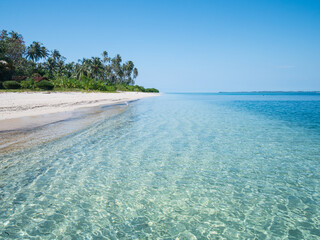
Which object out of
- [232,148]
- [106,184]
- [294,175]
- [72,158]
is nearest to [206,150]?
[232,148]

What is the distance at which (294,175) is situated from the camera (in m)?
5.21

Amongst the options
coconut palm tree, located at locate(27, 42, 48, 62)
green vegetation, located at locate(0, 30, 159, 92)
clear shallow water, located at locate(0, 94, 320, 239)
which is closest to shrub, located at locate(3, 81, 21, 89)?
green vegetation, located at locate(0, 30, 159, 92)

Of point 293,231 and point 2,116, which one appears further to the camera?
point 2,116

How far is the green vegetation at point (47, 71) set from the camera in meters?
36.9

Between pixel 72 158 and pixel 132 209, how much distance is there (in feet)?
11.9

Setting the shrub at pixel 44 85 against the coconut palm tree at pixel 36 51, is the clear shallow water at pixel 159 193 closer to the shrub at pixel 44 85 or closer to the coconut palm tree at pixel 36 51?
the shrub at pixel 44 85

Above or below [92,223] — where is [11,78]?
above

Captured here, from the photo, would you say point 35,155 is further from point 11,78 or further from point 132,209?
point 11,78

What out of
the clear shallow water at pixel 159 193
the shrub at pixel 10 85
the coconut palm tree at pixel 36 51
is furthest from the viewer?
the coconut palm tree at pixel 36 51

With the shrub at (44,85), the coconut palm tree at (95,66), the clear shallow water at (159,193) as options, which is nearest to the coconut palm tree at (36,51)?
the coconut palm tree at (95,66)

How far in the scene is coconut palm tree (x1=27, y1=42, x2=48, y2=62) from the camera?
231ft

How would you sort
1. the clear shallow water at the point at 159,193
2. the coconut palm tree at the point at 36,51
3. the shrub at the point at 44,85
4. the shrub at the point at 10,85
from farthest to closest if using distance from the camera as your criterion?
the coconut palm tree at the point at 36,51
the shrub at the point at 44,85
the shrub at the point at 10,85
the clear shallow water at the point at 159,193

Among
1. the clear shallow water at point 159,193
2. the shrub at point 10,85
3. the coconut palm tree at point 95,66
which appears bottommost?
the clear shallow water at point 159,193

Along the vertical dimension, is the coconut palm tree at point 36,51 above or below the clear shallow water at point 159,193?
above
